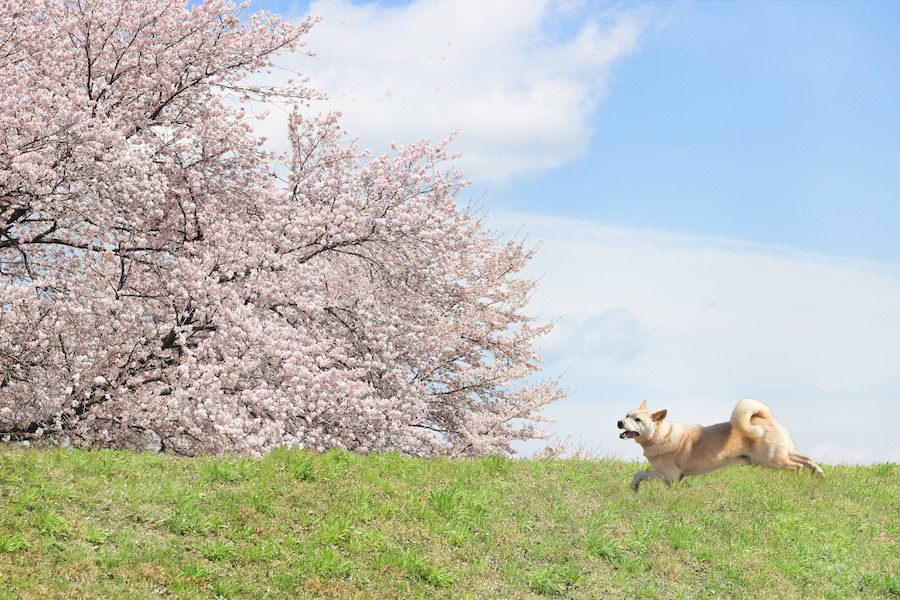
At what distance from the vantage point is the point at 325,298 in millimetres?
19344

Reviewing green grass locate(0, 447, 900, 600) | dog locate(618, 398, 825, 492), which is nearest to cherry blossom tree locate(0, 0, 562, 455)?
green grass locate(0, 447, 900, 600)

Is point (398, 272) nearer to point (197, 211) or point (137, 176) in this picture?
point (197, 211)

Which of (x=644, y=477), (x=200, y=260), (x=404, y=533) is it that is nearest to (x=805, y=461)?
(x=644, y=477)

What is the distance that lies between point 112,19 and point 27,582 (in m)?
12.8

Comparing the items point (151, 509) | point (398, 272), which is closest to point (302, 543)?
point (151, 509)

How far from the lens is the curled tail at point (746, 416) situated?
13.8 m

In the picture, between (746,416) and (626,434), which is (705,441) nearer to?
(746,416)

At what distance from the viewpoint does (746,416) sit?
45.1 feet

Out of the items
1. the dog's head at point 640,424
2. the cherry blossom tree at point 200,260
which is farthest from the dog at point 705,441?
the cherry blossom tree at point 200,260

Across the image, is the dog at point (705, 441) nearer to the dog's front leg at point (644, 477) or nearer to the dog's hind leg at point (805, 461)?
the dog's front leg at point (644, 477)

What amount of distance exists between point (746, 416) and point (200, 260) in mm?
10563

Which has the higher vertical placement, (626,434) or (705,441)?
(705,441)

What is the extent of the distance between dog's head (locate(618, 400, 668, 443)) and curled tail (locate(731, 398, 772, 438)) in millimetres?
1392

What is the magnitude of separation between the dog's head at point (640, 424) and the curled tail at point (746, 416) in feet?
4.57
